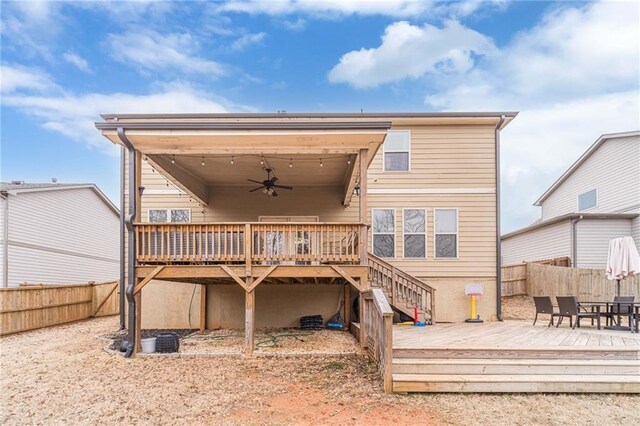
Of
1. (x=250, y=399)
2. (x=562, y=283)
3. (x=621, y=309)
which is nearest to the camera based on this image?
(x=250, y=399)

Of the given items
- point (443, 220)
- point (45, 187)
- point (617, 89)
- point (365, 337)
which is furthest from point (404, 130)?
point (45, 187)

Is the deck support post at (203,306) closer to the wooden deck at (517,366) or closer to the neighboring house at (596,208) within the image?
the wooden deck at (517,366)

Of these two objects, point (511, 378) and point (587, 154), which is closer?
point (511, 378)

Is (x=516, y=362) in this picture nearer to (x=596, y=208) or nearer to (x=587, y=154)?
(x=596, y=208)

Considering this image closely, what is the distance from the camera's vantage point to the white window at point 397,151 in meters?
11.7

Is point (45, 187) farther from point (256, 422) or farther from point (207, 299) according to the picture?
point (256, 422)

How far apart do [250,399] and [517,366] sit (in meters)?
3.70

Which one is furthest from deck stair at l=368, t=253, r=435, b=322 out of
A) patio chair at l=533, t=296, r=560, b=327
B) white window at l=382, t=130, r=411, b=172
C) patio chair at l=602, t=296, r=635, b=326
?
patio chair at l=602, t=296, r=635, b=326

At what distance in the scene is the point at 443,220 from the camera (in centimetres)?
1149

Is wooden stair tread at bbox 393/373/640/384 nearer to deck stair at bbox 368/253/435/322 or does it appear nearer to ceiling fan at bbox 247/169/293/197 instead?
deck stair at bbox 368/253/435/322

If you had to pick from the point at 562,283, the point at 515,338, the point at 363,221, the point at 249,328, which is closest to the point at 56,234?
the point at 249,328

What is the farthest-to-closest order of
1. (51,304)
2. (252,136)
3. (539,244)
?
(539,244)
(51,304)
(252,136)

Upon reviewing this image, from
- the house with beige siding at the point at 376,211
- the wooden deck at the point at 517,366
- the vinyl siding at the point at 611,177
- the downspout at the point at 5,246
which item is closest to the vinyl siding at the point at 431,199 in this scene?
the house with beige siding at the point at 376,211

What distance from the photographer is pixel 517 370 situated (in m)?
5.77
